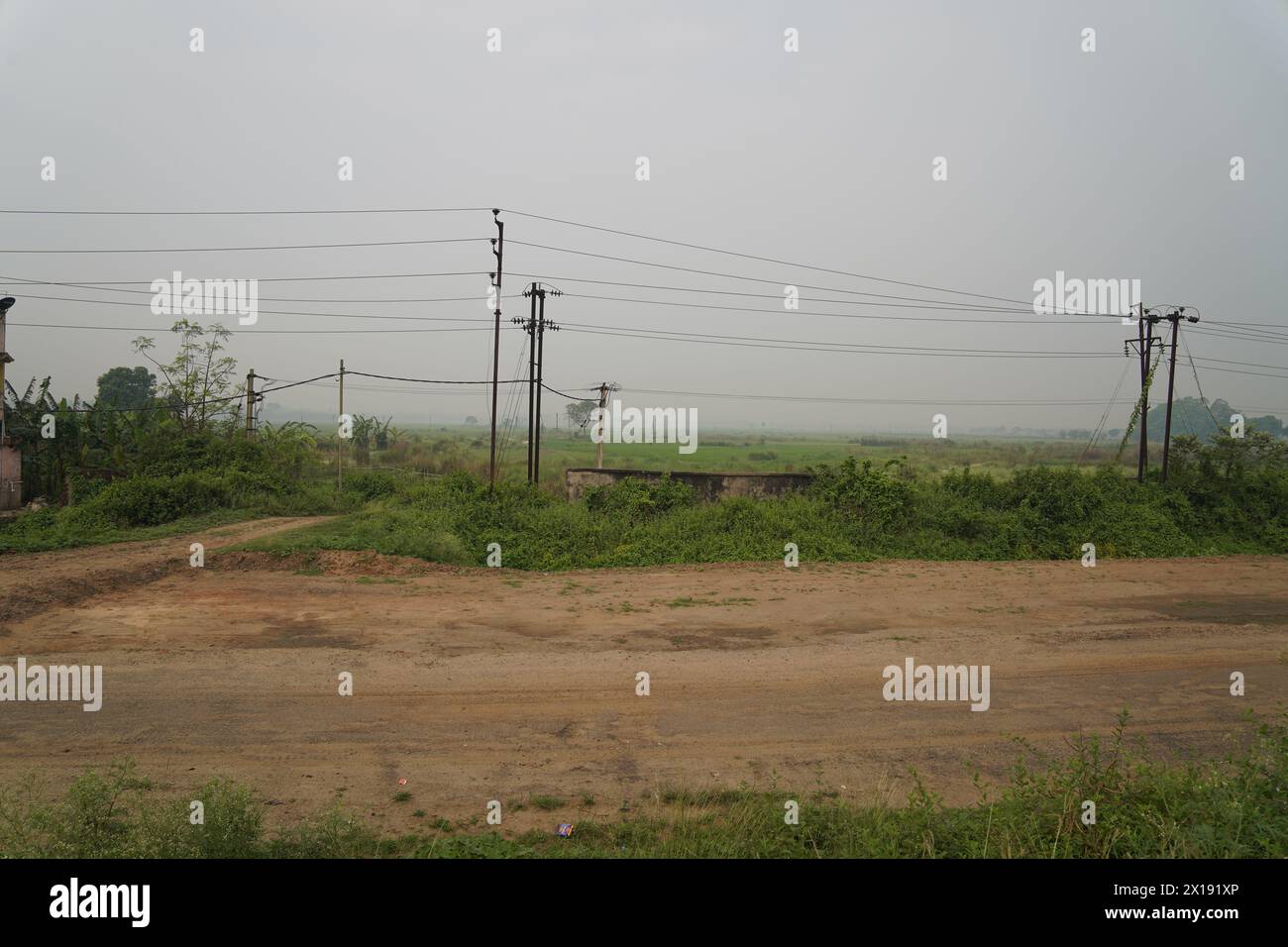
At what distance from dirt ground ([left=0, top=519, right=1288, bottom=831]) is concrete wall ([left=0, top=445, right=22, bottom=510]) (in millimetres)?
8482

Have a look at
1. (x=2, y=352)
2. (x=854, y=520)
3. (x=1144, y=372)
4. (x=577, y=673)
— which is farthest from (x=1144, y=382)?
(x=2, y=352)

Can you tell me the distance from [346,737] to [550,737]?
1.76 m

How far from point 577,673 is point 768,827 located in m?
3.71

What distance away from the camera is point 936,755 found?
19.6ft

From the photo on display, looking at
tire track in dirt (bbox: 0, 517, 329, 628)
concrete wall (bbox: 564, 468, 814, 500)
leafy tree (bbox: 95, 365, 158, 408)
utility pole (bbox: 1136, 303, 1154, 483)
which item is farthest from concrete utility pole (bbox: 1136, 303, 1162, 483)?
leafy tree (bbox: 95, 365, 158, 408)

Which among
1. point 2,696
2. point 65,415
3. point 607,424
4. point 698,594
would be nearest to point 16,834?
point 2,696

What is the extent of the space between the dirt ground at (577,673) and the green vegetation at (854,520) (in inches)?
54.1

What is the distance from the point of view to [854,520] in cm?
1686

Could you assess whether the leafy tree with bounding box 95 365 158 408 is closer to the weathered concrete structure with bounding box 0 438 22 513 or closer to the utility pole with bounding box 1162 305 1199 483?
the weathered concrete structure with bounding box 0 438 22 513

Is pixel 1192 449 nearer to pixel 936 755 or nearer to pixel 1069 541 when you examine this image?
pixel 1069 541

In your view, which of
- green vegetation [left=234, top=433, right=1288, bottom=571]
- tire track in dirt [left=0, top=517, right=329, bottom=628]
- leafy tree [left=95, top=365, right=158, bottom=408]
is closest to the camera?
tire track in dirt [left=0, top=517, right=329, bottom=628]

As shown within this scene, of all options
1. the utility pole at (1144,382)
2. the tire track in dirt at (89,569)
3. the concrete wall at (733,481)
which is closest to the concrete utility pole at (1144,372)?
the utility pole at (1144,382)

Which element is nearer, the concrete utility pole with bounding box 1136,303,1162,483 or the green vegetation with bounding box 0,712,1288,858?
the green vegetation with bounding box 0,712,1288,858

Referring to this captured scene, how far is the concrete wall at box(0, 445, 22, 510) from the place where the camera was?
19172 millimetres
